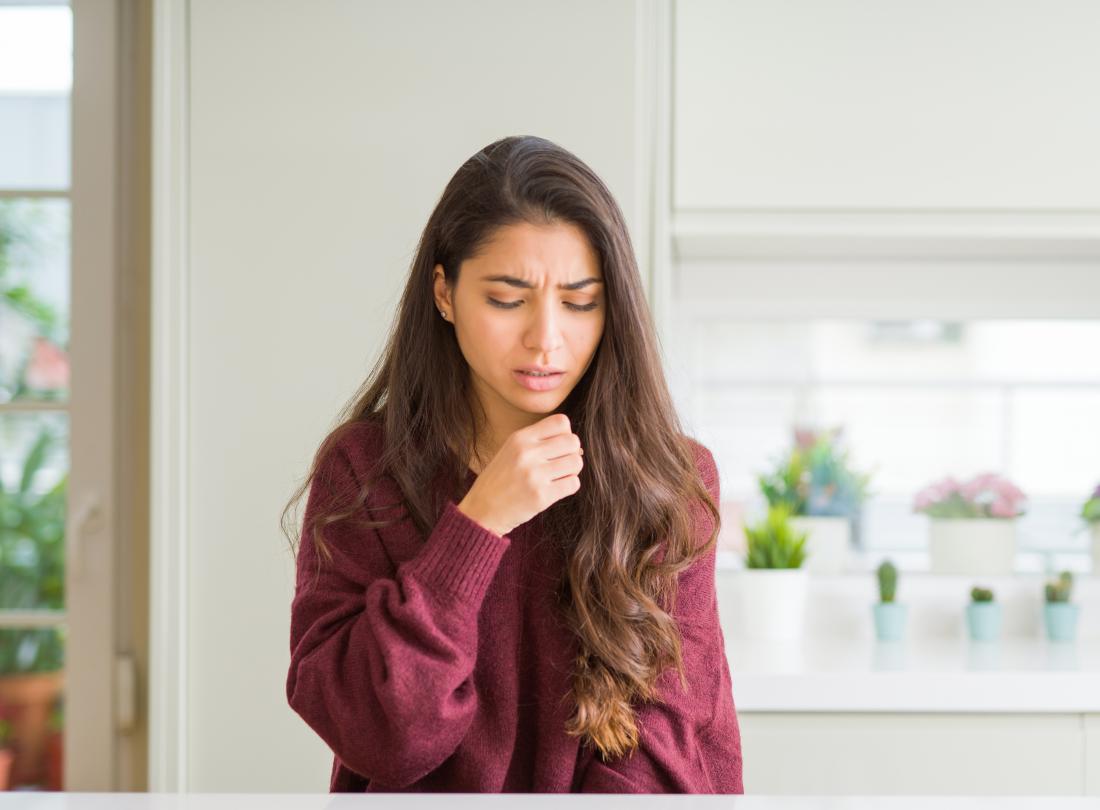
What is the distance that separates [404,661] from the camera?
938 millimetres

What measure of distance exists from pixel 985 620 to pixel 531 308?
1.36m

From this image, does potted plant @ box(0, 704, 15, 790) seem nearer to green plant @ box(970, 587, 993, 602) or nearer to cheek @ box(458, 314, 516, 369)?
cheek @ box(458, 314, 516, 369)

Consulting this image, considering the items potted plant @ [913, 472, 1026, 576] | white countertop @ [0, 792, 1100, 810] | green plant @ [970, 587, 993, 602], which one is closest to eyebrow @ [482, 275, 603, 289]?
white countertop @ [0, 792, 1100, 810]

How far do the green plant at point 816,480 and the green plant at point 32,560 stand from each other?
53.9 inches

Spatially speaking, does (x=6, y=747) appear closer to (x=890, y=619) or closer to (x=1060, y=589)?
(x=890, y=619)

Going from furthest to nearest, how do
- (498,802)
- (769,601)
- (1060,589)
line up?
1. (1060,589)
2. (769,601)
3. (498,802)

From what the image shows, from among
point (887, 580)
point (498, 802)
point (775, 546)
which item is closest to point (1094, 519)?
point (887, 580)

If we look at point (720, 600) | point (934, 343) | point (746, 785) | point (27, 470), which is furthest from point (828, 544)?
point (27, 470)

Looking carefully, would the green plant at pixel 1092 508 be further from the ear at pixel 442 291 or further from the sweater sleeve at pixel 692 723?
the ear at pixel 442 291

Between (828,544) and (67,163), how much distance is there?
164cm

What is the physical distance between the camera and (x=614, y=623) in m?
1.07

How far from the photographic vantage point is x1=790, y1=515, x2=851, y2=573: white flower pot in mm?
2209

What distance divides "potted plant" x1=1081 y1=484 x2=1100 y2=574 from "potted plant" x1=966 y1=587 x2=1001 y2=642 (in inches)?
13.7

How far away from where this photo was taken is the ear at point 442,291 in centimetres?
111
